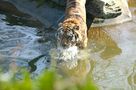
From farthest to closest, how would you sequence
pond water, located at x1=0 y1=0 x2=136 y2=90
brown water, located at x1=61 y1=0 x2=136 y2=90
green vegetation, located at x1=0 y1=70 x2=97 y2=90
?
pond water, located at x1=0 y1=0 x2=136 y2=90 → brown water, located at x1=61 y1=0 x2=136 y2=90 → green vegetation, located at x1=0 y1=70 x2=97 y2=90

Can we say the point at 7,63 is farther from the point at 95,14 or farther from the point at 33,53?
the point at 95,14

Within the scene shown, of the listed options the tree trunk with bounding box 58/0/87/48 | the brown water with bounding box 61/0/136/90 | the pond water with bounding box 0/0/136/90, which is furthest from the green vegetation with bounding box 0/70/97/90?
the tree trunk with bounding box 58/0/87/48

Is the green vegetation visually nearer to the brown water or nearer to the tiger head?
the brown water

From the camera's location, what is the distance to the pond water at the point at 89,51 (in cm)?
478

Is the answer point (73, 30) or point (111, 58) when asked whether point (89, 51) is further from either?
point (73, 30)

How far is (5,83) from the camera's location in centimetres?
115

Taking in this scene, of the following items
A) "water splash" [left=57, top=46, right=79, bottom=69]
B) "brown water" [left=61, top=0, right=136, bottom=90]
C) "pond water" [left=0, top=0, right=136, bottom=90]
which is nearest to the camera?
"brown water" [left=61, top=0, right=136, bottom=90]

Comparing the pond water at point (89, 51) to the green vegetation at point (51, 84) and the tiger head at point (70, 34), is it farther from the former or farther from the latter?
the green vegetation at point (51, 84)

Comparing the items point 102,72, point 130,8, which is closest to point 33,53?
point 102,72

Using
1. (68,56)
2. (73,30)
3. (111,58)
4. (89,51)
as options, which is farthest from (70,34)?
(111,58)

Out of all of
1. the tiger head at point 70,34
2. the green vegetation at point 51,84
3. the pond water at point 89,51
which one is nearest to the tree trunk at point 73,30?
the tiger head at point 70,34

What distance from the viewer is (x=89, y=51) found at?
213 inches

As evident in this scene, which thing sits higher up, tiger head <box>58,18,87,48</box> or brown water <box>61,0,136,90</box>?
tiger head <box>58,18,87,48</box>

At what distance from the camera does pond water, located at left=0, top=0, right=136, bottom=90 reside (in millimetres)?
4777
